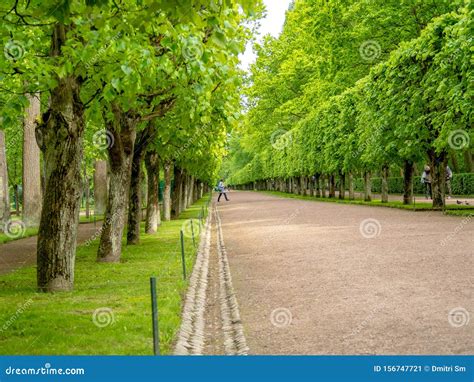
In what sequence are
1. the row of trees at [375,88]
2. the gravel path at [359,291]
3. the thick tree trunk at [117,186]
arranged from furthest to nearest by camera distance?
1. the row of trees at [375,88]
2. the thick tree trunk at [117,186]
3. the gravel path at [359,291]

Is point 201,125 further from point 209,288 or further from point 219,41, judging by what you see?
point 219,41

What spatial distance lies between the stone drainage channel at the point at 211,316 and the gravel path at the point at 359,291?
177mm

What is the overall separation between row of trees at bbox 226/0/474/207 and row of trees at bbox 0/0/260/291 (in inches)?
232

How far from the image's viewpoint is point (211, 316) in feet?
28.3

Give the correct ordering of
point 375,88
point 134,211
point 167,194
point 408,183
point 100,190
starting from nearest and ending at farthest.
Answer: point 134,211 < point 375,88 < point 167,194 < point 408,183 < point 100,190

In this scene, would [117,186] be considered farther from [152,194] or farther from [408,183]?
[408,183]

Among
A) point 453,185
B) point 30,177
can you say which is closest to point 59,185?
point 30,177

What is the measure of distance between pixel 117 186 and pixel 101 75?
5.34 m

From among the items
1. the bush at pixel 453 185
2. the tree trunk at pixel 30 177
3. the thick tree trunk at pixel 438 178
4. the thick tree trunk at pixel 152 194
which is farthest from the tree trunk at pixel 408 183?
the tree trunk at pixel 30 177

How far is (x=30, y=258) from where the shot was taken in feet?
52.3

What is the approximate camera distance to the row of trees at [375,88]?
21578 millimetres

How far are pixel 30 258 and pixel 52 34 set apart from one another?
7752 millimetres

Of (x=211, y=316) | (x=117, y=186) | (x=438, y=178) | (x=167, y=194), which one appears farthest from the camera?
(x=167, y=194)

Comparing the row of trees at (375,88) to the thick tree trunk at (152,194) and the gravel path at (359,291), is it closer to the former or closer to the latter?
the thick tree trunk at (152,194)
